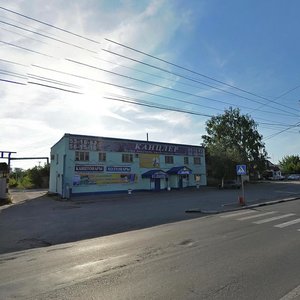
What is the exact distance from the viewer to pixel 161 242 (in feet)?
31.0

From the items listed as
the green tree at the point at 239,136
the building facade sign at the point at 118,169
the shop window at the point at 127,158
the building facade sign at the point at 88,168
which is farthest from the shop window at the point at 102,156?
the green tree at the point at 239,136

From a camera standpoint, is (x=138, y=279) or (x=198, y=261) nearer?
(x=138, y=279)

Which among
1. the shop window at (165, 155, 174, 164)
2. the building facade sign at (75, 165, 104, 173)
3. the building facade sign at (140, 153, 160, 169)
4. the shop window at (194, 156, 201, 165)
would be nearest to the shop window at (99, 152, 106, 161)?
the building facade sign at (75, 165, 104, 173)

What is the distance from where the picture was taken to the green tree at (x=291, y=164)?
98406 mm

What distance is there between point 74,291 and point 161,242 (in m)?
4.47

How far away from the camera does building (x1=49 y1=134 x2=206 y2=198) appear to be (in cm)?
3706

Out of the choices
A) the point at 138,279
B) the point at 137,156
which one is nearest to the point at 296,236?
the point at 138,279

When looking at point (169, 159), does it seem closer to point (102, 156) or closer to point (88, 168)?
point (102, 156)

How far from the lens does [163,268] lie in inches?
258

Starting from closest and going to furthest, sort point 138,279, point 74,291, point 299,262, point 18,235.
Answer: point 74,291 → point 138,279 → point 299,262 → point 18,235

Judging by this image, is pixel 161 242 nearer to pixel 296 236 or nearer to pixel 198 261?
pixel 198 261

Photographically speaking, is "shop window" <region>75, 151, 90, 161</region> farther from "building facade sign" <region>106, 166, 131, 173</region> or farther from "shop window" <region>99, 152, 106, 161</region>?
"building facade sign" <region>106, 166, 131, 173</region>

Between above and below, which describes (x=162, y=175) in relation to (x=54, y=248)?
above

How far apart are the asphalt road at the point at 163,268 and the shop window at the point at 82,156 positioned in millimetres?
27732
